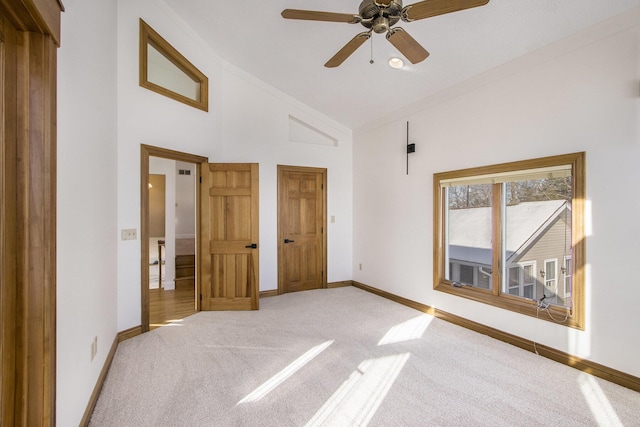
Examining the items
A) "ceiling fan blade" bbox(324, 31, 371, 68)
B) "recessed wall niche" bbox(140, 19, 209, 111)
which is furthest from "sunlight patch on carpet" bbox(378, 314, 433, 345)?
"recessed wall niche" bbox(140, 19, 209, 111)

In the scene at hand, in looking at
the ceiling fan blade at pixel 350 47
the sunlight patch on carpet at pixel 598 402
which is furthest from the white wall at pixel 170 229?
the sunlight patch on carpet at pixel 598 402

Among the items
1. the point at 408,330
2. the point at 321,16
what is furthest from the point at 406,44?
the point at 408,330

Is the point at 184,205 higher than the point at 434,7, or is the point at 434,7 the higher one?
the point at 434,7

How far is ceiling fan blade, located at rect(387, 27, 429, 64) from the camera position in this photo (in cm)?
216

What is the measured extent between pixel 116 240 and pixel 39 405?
6.60ft

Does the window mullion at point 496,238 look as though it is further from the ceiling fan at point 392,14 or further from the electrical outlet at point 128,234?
the electrical outlet at point 128,234

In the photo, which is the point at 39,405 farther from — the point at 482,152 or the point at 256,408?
the point at 482,152

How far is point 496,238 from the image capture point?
10.9 feet

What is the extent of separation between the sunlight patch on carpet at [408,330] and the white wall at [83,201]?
250 cm

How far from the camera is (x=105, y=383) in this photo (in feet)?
7.73

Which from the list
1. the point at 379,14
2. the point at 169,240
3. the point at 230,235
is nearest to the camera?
the point at 379,14

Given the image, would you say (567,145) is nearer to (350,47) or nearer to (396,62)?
(396,62)

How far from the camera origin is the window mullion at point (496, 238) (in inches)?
130

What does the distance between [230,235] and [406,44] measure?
3.11 m
